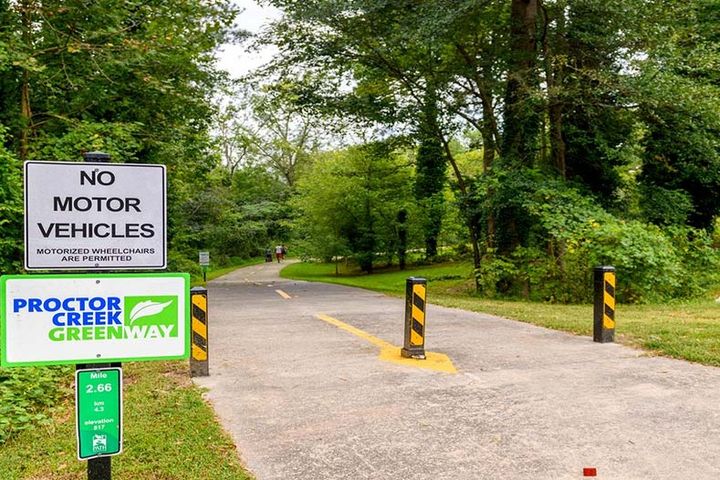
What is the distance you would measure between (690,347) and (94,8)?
36.7 feet

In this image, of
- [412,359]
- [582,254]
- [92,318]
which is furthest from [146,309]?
[582,254]

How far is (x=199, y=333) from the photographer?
20.7ft

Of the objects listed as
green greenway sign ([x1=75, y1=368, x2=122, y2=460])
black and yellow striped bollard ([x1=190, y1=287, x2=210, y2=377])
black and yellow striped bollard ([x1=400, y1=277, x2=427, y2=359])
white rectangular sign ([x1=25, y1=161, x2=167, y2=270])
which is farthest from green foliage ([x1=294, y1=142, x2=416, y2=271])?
green greenway sign ([x1=75, y1=368, x2=122, y2=460])

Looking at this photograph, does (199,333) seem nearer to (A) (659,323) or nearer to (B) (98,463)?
(B) (98,463)

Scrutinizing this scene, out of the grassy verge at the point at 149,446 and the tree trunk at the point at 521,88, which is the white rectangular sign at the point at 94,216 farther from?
the tree trunk at the point at 521,88

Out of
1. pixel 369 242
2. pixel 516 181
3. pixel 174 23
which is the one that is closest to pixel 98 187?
pixel 174 23

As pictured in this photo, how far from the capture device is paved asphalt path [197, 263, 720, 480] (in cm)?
380

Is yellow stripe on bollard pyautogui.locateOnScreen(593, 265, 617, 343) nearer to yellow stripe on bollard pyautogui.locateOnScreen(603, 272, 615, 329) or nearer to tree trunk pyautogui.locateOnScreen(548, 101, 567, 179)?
yellow stripe on bollard pyautogui.locateOnScreen(603, 272, 615, 329)

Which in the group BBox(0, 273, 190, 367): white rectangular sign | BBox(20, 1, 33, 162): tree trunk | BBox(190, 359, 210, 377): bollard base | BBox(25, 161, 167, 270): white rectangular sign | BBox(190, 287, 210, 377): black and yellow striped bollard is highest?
BBox(20, 1, 33, 162): tree trunk

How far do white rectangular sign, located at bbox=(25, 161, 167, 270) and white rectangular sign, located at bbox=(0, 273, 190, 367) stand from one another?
105 millimetres

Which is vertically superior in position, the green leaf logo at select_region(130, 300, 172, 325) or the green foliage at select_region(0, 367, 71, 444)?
the green leaf logo at select_region(130, 300, 172, 325)

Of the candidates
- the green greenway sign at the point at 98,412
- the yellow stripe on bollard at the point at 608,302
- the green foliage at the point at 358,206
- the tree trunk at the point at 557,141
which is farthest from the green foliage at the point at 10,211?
the green foliage at the point at 358,206

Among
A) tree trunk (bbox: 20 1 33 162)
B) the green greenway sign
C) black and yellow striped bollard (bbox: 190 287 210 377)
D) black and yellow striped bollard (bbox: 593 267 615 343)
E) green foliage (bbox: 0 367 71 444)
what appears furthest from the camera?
tree trunk (bbox: 20 1 33 162)

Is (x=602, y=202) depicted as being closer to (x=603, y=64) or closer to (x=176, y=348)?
(x=603, y=64)
